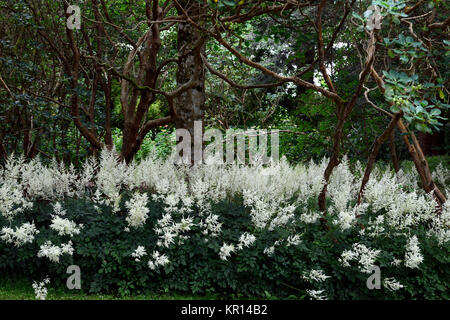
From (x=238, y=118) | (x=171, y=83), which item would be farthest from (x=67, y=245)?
(x=238, y=118)

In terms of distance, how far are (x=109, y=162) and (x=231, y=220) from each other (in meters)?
1.65

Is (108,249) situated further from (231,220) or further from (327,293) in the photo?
(327,293)

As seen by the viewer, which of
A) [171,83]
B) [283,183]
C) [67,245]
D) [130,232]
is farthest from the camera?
[171,83]

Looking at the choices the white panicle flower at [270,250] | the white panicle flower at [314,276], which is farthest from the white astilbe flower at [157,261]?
the white panicle flower at [314,276]

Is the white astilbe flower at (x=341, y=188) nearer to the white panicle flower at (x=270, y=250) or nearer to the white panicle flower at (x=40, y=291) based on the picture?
the white panicle flower at (x=270, y=250)

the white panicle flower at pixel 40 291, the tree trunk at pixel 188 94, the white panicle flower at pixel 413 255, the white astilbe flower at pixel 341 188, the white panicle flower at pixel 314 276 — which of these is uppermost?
the tree trunk at pixel 188 94

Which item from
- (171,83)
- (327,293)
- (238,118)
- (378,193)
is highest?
(171,83)

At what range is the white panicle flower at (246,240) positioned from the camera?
4.20 m

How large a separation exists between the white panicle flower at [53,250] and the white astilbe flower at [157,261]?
2.52 ft

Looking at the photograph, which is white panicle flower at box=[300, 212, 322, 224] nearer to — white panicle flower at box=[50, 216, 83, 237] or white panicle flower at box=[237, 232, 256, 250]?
white panicle flower at box=[237, 232, 256, 250]

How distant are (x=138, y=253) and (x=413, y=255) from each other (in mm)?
2638

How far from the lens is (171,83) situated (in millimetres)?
12203

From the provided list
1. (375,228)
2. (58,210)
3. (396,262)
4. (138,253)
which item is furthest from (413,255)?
(58,210)

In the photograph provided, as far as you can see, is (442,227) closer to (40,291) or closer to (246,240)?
(246,240)
